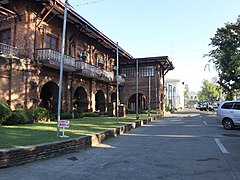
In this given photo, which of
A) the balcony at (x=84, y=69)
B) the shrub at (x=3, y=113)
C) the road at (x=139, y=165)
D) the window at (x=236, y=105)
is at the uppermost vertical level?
the balcony at (x=84, y=69)

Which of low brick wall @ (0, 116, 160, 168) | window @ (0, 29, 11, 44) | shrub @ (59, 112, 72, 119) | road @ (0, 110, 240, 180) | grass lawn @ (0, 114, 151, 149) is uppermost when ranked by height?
window @ (0, 29, 11, 44)

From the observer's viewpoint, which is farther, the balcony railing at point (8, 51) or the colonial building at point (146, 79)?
the colonial building at point (146, 79)

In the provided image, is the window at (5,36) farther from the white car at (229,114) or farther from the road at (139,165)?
the white car at (229,114)

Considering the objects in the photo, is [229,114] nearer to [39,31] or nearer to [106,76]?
[39,31]

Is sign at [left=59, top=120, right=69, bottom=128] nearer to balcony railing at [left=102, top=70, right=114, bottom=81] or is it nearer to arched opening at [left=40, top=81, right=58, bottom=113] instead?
arched opening at [left=40, top=81, right=58, bottom=113]

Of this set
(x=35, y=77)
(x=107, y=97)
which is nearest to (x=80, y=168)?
(x=35, y=77)

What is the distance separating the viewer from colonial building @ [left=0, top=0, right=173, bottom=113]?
1566 centimetres

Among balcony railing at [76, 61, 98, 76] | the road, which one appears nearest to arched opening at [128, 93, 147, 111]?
balcony railing at [76, 61, 98, 76]

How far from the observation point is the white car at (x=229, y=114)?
1516cm

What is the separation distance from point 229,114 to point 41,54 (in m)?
13.3

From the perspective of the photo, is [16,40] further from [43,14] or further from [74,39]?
[74,39]

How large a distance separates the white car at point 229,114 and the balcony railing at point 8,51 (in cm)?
1362

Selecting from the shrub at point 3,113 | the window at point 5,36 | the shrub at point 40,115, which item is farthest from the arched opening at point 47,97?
the shrub at point 3,113

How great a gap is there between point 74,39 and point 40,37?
4921 mm
